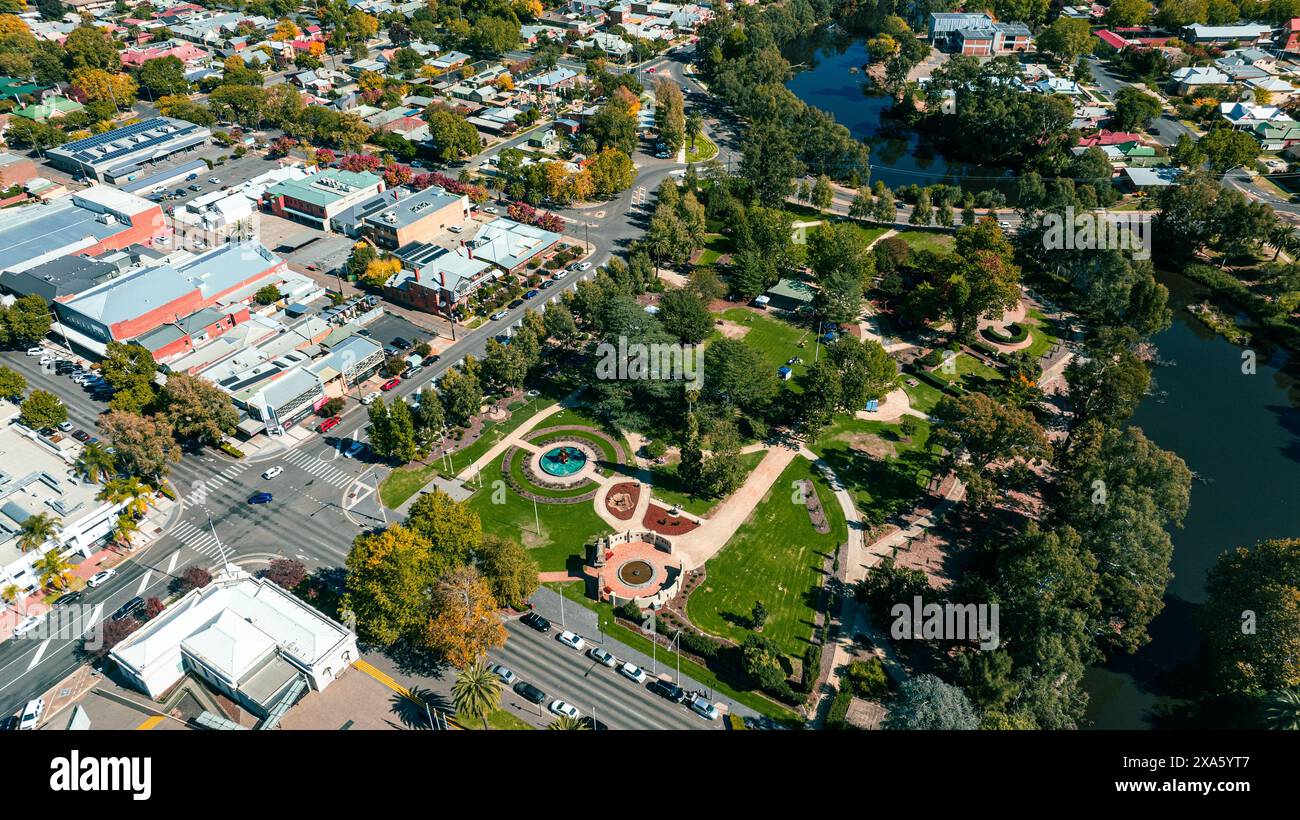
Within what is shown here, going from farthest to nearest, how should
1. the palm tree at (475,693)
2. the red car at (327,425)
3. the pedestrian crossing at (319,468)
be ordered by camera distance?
the red car at (327,425) → the pedestrian crossing at (319,468) → the palm tree at (475,693)

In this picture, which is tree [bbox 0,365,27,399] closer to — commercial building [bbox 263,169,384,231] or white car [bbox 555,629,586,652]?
commercial building [bbox 263,169,384,231]

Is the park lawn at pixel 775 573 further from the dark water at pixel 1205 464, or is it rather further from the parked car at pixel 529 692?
the dark water at pixel 1205 464

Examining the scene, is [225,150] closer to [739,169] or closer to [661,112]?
[661,112]

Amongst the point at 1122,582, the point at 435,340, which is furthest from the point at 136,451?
the point at 1122,582

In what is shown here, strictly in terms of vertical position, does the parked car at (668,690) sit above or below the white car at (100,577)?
below
